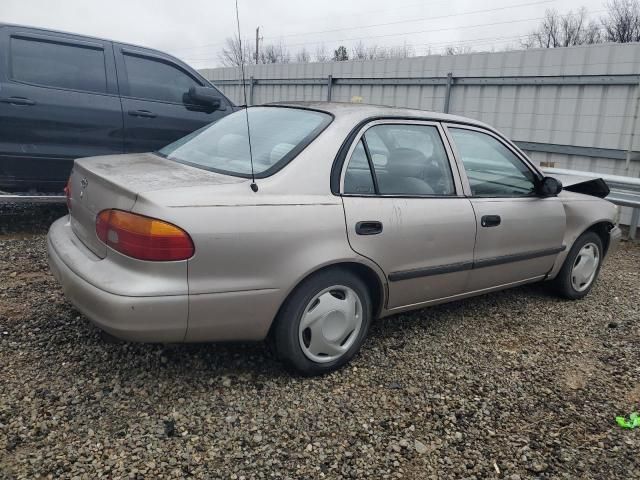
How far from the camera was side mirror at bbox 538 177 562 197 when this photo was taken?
3869 mm

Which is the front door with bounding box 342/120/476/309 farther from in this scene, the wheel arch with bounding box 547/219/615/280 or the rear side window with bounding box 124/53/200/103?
the rear side window with bounding box 124/53/200/103

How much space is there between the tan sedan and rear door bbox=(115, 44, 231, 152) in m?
2.18

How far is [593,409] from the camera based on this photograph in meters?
2.84

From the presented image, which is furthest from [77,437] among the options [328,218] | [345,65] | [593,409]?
[345,65]

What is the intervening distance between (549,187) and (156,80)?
3996 mm

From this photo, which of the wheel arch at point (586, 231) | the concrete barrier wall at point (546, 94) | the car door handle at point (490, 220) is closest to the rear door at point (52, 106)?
the car door handle at point (490, 220)

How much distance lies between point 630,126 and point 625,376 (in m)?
4.79

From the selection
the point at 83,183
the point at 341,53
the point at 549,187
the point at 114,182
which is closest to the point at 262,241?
the point at 114,182

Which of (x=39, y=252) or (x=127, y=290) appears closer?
(x=127, y=290)

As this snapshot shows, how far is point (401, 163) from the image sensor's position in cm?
324

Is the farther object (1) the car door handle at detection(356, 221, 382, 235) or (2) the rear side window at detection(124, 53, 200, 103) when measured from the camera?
(2) the rear side window at detection(124, 53, 200, 103)

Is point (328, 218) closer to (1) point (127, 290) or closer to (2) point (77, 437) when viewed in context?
(1) point (127, 290)

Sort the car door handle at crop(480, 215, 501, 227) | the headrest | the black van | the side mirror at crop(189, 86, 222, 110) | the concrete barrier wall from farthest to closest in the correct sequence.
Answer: the concrete barrier wall, the side mirror at crop(189, 86, 222, 110), the black van, the car door handle at crop(480, 215, 501, 227), the headrest

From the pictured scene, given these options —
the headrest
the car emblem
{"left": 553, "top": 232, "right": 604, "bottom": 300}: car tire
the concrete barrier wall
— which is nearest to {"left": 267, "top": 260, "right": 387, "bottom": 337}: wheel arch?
A: the headrest
